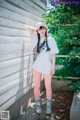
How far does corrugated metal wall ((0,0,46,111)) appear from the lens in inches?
179

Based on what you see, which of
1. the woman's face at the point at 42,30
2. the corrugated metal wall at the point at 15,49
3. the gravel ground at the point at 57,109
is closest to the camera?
the corrugated metal wall at the point at 15,49

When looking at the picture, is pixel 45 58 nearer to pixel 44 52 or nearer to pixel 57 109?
pixel 44 52

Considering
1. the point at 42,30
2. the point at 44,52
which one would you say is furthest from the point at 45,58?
the point at 42,30

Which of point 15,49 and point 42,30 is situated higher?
point 42,30

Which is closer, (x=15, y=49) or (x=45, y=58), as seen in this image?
(x=15, y=49)

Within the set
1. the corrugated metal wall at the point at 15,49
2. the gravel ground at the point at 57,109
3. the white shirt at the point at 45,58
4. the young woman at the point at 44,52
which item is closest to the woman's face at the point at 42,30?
the young woman at the point at 44,52

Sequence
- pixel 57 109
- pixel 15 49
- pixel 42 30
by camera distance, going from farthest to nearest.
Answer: pixel 57 109 → pixel 42 30 → pixel 15 49

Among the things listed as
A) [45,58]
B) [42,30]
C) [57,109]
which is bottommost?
[57,109]

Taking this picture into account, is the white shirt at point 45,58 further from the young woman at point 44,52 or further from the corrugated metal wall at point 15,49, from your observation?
the corrugated metal wall at point 15,49

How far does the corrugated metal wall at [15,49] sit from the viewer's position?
4.54m

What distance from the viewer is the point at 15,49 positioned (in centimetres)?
518

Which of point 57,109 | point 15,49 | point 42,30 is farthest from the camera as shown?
point 57,109

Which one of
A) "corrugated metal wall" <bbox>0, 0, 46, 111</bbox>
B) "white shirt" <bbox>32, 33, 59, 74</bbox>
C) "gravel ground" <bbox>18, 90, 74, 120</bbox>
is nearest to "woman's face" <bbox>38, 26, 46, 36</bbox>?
"white shirt" <bbox>32, 33, 59, 74</bbox>

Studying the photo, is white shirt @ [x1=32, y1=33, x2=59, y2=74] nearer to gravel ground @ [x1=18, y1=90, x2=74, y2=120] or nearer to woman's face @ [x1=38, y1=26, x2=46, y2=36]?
woman's face @ [x1=38, y1=26, x2=46, y2=36]
